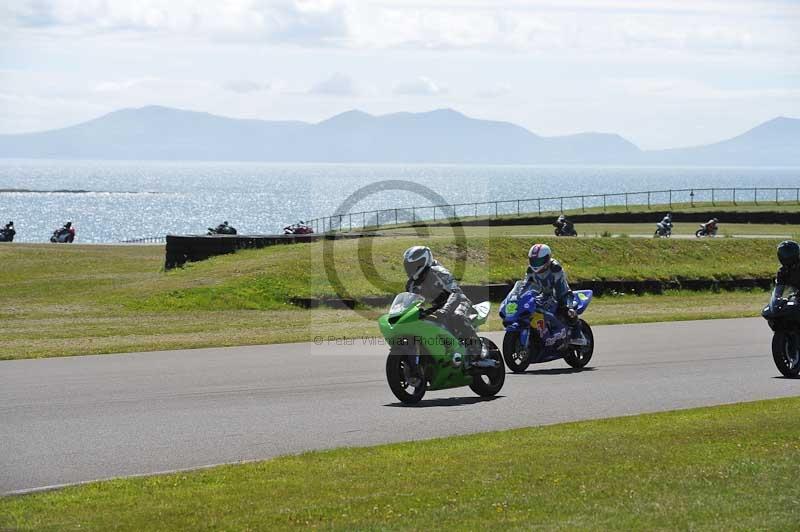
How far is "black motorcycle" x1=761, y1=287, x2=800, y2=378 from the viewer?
54.7 ft

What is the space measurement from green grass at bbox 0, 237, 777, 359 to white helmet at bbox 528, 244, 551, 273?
6.37 m

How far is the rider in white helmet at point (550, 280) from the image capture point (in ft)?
58.6

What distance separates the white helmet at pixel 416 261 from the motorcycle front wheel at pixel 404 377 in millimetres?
852

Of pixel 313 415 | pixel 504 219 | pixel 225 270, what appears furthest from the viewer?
pixel 504 219

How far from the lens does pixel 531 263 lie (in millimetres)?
17953

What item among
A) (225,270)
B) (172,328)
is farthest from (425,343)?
(225,270)

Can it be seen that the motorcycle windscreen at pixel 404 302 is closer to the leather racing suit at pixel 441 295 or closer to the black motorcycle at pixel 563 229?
the leather racing suit at pixel 441 295

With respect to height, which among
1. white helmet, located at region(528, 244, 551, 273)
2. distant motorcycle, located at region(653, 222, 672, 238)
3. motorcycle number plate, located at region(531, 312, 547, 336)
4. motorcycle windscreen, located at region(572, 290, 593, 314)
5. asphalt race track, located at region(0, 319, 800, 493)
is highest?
white helmet, located at region(528, 244, 551, 273)

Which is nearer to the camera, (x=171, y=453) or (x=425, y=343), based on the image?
(x=171, y=453)

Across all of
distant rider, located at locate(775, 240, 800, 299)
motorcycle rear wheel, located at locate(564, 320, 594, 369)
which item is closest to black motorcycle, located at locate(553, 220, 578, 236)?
motorcycle rear wheel, located at locate(564, 320, 594, 369)

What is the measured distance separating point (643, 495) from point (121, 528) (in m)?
3.70

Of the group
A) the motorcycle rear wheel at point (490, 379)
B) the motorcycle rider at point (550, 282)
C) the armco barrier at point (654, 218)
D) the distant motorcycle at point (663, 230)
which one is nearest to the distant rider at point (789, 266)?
the motorcycle rider at point (550, 282)

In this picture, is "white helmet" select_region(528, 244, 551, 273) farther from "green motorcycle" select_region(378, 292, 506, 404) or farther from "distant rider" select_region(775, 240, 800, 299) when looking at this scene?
"distant rider" select_region(775, 240, 800, 299)

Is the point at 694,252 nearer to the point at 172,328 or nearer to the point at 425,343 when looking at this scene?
the point at 172,328
